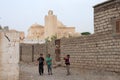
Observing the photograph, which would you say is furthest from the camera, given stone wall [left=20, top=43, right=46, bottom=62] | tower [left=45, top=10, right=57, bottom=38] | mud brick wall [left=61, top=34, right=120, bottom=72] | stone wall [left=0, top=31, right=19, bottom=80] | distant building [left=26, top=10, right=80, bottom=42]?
distant building [left=26, top=10, right=80, bottom=42]

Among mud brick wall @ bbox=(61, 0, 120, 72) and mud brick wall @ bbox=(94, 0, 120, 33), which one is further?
mud brick wall @ bbox=(94, 0, 120, 33)

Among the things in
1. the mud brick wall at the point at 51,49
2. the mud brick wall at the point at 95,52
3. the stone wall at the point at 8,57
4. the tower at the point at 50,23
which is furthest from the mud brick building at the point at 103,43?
the tower at the point at 50,23

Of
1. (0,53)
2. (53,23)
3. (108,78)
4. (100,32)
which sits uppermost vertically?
(53,23)

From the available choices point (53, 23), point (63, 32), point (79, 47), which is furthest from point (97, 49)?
point (63, 32)

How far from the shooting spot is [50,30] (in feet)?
220

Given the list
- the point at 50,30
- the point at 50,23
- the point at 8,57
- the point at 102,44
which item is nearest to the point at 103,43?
the point at 102,44

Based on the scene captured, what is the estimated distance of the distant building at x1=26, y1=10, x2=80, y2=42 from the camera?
65062 mm

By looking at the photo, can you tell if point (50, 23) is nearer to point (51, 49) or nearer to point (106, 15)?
point (51, 49)

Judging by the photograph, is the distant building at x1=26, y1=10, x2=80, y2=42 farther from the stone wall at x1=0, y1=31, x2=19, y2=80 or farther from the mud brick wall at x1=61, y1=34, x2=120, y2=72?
the stone wall at x1=0, y1=31, x2=19, y2=80

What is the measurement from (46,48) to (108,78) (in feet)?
55.3

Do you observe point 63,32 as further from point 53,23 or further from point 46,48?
point 46,48

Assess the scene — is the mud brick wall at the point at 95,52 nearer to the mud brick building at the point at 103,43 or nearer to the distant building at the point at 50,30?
the mud brick building at the point at 103,43

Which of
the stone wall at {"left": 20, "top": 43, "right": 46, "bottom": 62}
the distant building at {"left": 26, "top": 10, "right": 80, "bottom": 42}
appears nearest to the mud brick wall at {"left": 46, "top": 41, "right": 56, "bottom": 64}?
→ the stone wall at {"left": 20, "top": 43, "right": 46, "bottom": 62}

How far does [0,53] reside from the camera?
9805 mm
